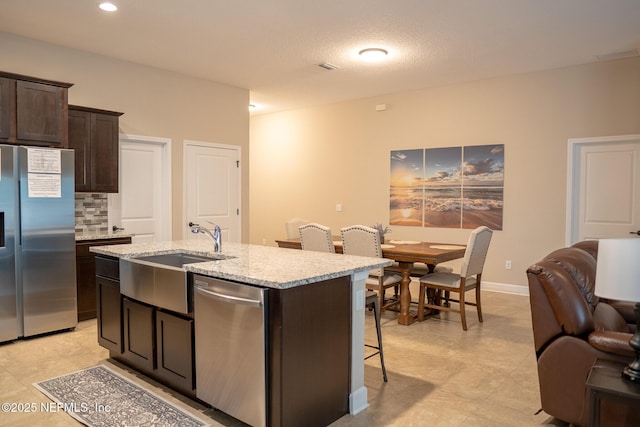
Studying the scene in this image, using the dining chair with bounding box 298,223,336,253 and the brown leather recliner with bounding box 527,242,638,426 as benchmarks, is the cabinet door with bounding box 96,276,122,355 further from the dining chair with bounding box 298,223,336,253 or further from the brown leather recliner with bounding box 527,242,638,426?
the brown leather recliner with bounding box 527,242,638,426

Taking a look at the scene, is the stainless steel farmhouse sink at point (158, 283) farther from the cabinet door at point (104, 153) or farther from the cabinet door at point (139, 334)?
the cabinet door at point (104, 153)

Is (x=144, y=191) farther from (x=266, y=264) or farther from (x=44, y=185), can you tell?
(x=266, y=264)

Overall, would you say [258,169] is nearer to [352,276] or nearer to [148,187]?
[148,187]

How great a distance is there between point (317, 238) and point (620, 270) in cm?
304

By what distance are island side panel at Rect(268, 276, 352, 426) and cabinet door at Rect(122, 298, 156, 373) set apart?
1142 mm

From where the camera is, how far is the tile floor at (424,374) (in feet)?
8.46

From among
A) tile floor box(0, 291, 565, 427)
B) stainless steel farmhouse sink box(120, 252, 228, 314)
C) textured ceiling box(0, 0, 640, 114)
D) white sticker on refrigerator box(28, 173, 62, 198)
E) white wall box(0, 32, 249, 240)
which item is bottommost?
tile floor box(0, 291, 565, 427)

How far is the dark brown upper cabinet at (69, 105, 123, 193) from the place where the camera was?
4.59 m

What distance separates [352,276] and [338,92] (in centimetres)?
492

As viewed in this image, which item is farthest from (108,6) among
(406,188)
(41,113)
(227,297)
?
(406,188)

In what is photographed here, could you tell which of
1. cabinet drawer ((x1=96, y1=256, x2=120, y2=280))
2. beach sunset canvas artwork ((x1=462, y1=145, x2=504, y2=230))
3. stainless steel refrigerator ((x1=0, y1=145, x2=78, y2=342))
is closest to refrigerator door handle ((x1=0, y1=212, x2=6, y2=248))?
stainless steel refrigerator ((x1=0, y1=145, x2=78, y2=342))

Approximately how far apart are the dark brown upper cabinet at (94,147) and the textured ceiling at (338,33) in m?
0.79

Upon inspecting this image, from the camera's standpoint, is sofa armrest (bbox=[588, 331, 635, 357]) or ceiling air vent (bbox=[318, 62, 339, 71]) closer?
sofa armrest (bbox=[588, 331, 635, 357])

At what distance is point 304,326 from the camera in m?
2.31
